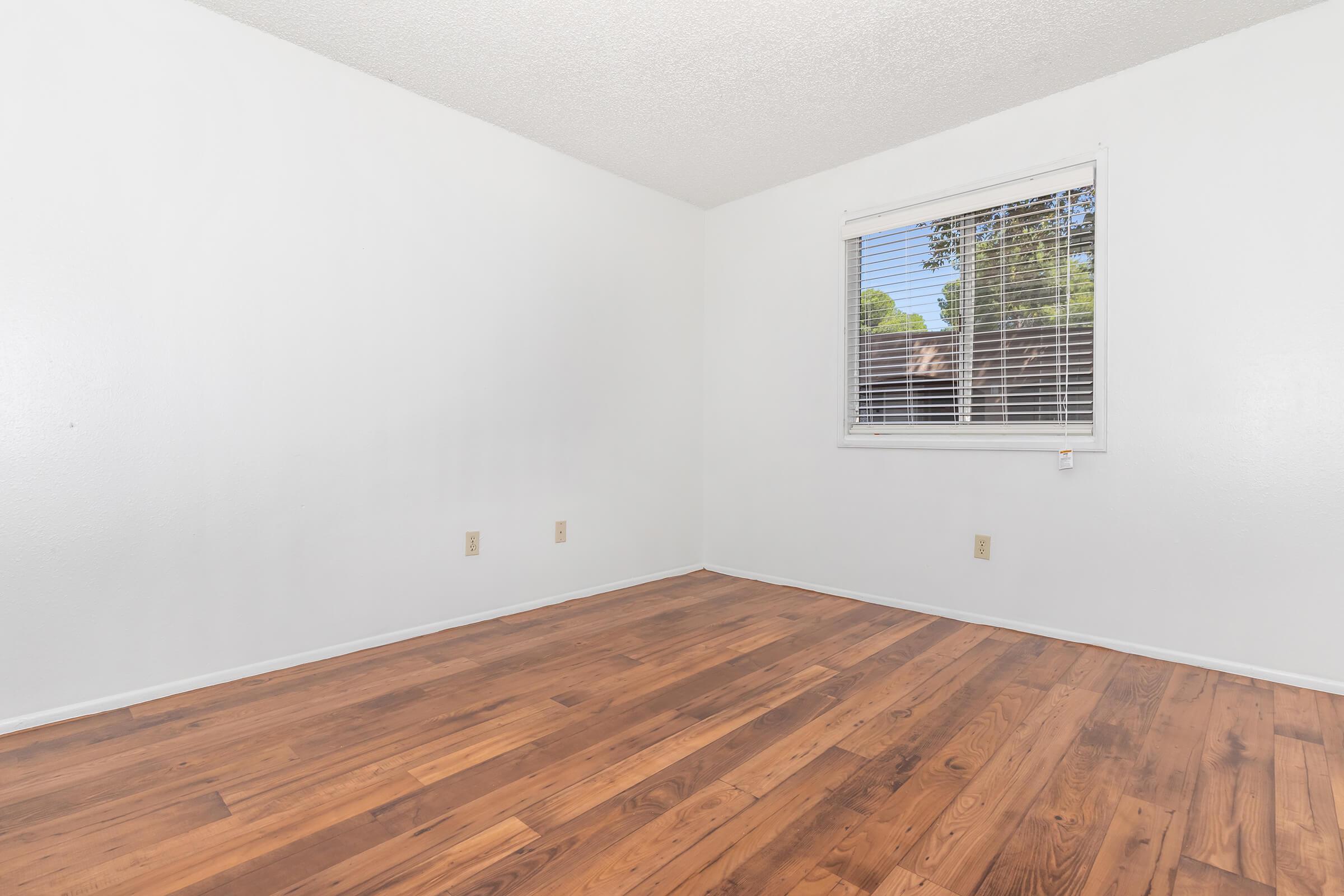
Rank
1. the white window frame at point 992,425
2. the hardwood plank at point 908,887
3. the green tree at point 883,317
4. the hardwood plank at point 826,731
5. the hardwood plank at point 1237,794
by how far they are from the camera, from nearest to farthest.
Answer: the hardwood plank at point 908,887 < the hardwood plank at point 1237,794 < the hardwood plank at point 826,731 < the white window frame at point 992,425 < the green tree at point 883,317

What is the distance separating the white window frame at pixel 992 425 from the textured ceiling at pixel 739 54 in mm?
317

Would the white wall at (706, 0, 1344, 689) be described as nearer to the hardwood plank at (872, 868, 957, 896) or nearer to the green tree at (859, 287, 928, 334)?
the green tree at (859, 287, 928, 334)

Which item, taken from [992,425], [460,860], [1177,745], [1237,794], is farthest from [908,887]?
[992,425]

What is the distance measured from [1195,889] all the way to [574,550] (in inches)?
109

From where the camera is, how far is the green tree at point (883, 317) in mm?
3455

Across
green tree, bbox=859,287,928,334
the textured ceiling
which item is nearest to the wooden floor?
green tree, bbox=859,287,928,334

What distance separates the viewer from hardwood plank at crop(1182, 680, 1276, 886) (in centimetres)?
139

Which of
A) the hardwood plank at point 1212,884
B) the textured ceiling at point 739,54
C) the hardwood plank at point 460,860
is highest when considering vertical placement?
the textured ceiling at point 739,54

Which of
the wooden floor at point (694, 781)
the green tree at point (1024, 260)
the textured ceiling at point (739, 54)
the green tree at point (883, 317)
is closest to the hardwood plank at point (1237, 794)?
the wooden floor at point (694, 781)

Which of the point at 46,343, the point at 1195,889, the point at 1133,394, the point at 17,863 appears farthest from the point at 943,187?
the point at 17,863

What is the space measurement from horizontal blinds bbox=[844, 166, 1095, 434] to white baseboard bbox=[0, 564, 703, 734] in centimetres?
206

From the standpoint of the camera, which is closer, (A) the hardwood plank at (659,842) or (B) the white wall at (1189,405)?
(A) the hardwood plank at (659,842)

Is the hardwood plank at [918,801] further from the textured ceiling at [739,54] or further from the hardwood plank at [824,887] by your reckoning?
the textured ceiling at [739,54]

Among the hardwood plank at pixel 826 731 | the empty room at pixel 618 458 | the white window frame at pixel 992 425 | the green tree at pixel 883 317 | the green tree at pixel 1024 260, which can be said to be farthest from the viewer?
the green tree at pixel 883 317
